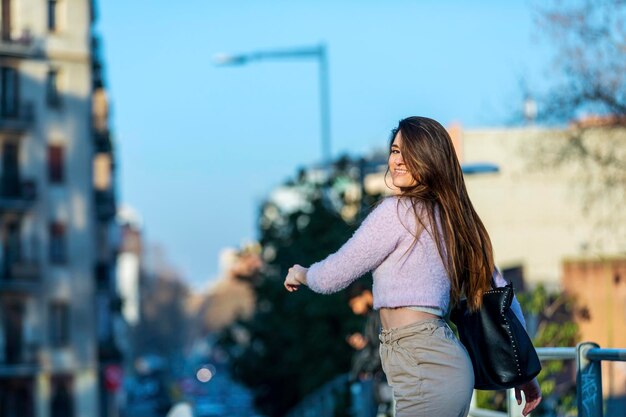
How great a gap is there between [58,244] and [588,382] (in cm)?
5573

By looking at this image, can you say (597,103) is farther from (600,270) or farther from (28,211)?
(28,211)

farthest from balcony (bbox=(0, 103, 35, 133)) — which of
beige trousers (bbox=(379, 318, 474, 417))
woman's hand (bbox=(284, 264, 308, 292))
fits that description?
beige trousers (bbox=(379, 318, 474, 417))

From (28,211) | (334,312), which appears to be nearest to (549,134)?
(334,312)

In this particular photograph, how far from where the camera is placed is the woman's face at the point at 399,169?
210 inches

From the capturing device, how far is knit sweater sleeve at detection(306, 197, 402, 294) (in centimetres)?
522

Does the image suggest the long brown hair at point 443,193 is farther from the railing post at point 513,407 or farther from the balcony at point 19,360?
the balcony at point 19,360

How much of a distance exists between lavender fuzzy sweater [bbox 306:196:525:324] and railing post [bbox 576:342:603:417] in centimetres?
244

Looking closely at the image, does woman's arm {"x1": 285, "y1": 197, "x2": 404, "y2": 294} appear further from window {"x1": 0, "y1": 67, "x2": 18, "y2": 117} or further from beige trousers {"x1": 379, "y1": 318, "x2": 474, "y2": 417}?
window {"x1": 0, "y1": 67, "x2": 18, "y2": 117}

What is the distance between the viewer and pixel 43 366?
59.9 metres

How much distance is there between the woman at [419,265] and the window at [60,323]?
56.8 m

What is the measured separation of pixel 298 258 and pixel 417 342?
3062cm

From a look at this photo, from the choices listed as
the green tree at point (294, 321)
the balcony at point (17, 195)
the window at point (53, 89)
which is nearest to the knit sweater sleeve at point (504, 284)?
the green tree at point (294, 321)

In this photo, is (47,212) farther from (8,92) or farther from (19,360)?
(19,360)

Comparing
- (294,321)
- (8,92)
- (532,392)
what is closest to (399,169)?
(532,392)
